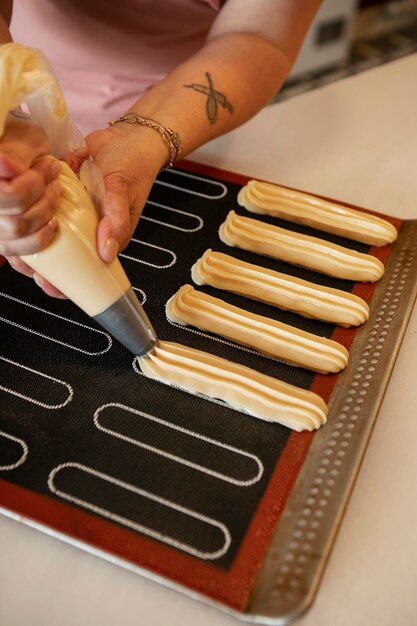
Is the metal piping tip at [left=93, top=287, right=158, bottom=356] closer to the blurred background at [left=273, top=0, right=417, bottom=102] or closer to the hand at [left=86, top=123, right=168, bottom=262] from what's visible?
the hand at [left=86, top=123, right=168, bottom=262]

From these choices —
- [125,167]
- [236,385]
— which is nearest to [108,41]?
[125,167]

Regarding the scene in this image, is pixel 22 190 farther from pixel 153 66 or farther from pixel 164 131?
pixel 153 66

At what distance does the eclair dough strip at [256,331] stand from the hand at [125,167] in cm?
15

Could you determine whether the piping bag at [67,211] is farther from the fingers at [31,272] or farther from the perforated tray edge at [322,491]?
the perforated tray edge at [322,491]

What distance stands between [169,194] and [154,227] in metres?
0.10

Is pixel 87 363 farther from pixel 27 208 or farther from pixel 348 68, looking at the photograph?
pixel 348 68

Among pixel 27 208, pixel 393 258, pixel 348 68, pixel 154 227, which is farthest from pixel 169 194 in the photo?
pixel 348 68

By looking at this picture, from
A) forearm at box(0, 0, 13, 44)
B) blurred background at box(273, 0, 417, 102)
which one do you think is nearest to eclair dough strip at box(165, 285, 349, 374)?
forearm at box(0, 0, 13, 44)

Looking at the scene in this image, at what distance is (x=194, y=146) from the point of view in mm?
1223

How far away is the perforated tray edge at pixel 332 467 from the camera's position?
2.42 ft

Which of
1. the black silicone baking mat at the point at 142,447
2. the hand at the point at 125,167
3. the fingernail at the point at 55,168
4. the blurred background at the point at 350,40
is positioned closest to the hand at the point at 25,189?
the fingernail at the point at 55,168

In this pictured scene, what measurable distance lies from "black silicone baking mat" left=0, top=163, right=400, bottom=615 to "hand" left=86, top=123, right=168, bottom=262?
16cm

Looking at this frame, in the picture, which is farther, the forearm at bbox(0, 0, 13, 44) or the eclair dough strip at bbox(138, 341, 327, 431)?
the forearm at bbox(0, 0, 13, 44)

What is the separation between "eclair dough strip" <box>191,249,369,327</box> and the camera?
3.41ft
